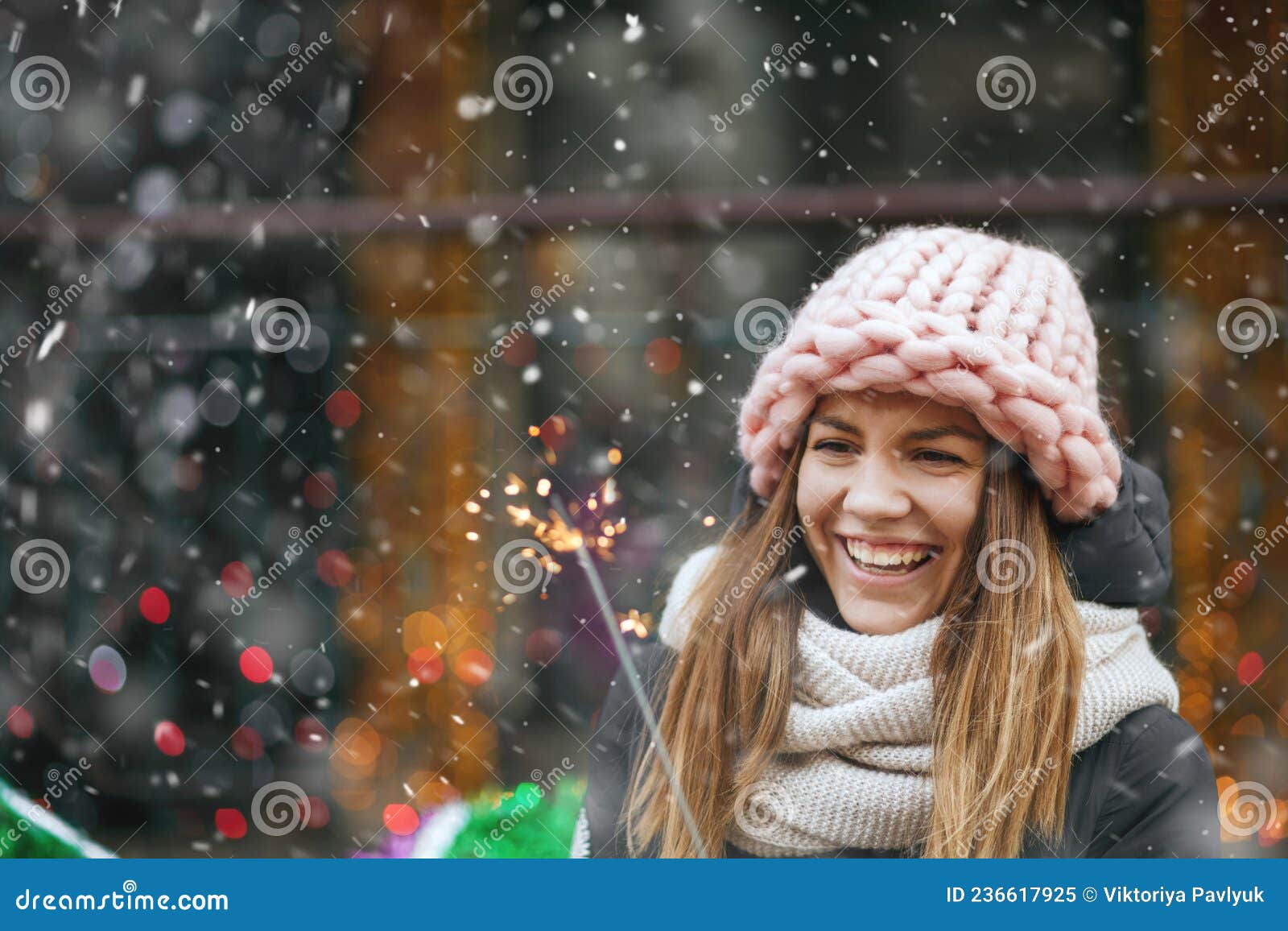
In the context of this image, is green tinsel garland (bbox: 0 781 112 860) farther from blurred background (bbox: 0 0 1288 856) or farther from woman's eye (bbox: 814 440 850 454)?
woman's eye (bbox: 814 440 850 454)

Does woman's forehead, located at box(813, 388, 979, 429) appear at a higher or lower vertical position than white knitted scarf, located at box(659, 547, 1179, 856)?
higher

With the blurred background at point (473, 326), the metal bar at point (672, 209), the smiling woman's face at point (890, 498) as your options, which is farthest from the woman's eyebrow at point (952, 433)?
the metal bar at point (672, 209)

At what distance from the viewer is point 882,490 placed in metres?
1.59

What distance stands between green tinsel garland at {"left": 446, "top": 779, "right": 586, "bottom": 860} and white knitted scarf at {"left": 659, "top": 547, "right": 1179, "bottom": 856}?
501 mm

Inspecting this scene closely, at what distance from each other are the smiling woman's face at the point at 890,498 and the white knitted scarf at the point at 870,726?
6 cm

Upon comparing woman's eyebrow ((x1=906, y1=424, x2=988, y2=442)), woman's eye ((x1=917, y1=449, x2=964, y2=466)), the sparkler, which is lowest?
the sparkler

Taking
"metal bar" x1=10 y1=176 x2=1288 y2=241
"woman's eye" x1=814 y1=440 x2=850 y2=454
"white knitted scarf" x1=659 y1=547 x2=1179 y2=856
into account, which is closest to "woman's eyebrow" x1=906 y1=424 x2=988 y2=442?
"woman's eye" x1=814 y1=440 x2=850 y2=454

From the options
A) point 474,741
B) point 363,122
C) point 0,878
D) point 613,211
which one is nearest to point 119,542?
point 0,878

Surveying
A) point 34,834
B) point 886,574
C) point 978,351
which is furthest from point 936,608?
point 34,834

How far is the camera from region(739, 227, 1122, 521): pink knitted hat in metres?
1.46

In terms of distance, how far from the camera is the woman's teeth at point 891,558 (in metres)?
1.62

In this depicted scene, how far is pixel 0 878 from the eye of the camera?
2068 millimetres

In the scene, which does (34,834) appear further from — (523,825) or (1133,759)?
(1133,759)

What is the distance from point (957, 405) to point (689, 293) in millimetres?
747
